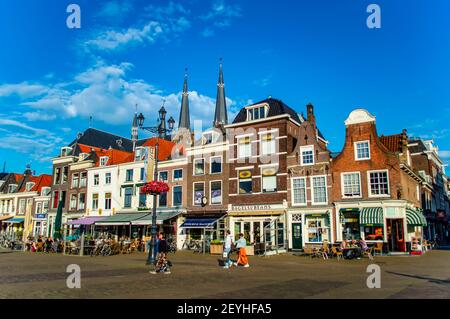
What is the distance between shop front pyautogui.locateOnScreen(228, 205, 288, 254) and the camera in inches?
1245

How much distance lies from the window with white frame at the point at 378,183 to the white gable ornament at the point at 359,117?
4169 mm

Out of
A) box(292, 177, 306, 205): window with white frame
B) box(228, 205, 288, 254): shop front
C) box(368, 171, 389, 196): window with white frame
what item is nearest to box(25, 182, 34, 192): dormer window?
box(228, 205, 288, 254): shop front

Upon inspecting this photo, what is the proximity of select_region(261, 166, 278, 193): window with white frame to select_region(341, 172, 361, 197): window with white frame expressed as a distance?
5.97 m

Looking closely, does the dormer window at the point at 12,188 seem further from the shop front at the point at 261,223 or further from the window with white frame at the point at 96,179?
the shop front at the point at 261,223

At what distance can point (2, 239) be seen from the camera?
148 ft

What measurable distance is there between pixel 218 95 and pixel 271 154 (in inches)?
2003

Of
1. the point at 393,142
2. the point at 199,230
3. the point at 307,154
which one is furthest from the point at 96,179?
the point at 393,142

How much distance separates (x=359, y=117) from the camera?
97.7ft

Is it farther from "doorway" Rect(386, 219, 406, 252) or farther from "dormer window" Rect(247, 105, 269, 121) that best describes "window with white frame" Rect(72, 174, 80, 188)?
"doorway" Rect(386, 219, 406, 252)

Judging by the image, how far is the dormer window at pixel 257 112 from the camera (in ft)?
114

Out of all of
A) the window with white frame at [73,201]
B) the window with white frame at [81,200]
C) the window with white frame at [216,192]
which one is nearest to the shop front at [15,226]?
the window with white frame at [73,201]

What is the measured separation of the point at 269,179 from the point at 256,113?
6502mm
